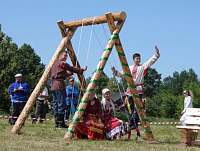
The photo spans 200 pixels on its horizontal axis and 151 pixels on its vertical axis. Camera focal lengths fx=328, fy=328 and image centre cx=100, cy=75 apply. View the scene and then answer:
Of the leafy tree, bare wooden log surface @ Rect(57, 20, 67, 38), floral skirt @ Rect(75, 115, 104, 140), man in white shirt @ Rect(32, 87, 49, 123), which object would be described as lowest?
floral skirt @ Rect(75, 115, 104, 140)

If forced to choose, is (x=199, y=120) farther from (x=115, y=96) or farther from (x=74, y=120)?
(x=115, y=96)

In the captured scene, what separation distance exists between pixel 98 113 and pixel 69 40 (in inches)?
80.2

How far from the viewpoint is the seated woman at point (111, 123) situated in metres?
6.90

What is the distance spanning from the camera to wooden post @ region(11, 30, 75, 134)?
707 centimetres

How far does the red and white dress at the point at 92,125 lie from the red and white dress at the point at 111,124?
15 cm

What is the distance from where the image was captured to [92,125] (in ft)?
22.3

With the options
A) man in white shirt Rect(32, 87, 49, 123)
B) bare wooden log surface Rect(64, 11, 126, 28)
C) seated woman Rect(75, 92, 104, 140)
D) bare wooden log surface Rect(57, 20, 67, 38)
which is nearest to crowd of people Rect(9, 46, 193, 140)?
seated woman Rect(75, 92, 104, 140)

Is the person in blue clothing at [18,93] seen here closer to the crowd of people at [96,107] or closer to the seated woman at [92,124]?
the crowd of people at [96,107]

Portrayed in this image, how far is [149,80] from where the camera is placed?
74938 mm

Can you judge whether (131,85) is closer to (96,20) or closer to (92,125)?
(92,125)

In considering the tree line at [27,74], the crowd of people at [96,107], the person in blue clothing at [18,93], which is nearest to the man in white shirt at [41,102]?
the person in blue clothing at [18,93]

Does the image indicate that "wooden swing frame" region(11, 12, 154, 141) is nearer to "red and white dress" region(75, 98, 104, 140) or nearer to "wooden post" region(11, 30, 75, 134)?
"wooden post" region(11, 30, 75, 134)

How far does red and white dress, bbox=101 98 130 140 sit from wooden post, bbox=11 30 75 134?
1.47 metres

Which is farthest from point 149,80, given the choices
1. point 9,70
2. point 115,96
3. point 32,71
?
point 9,70
